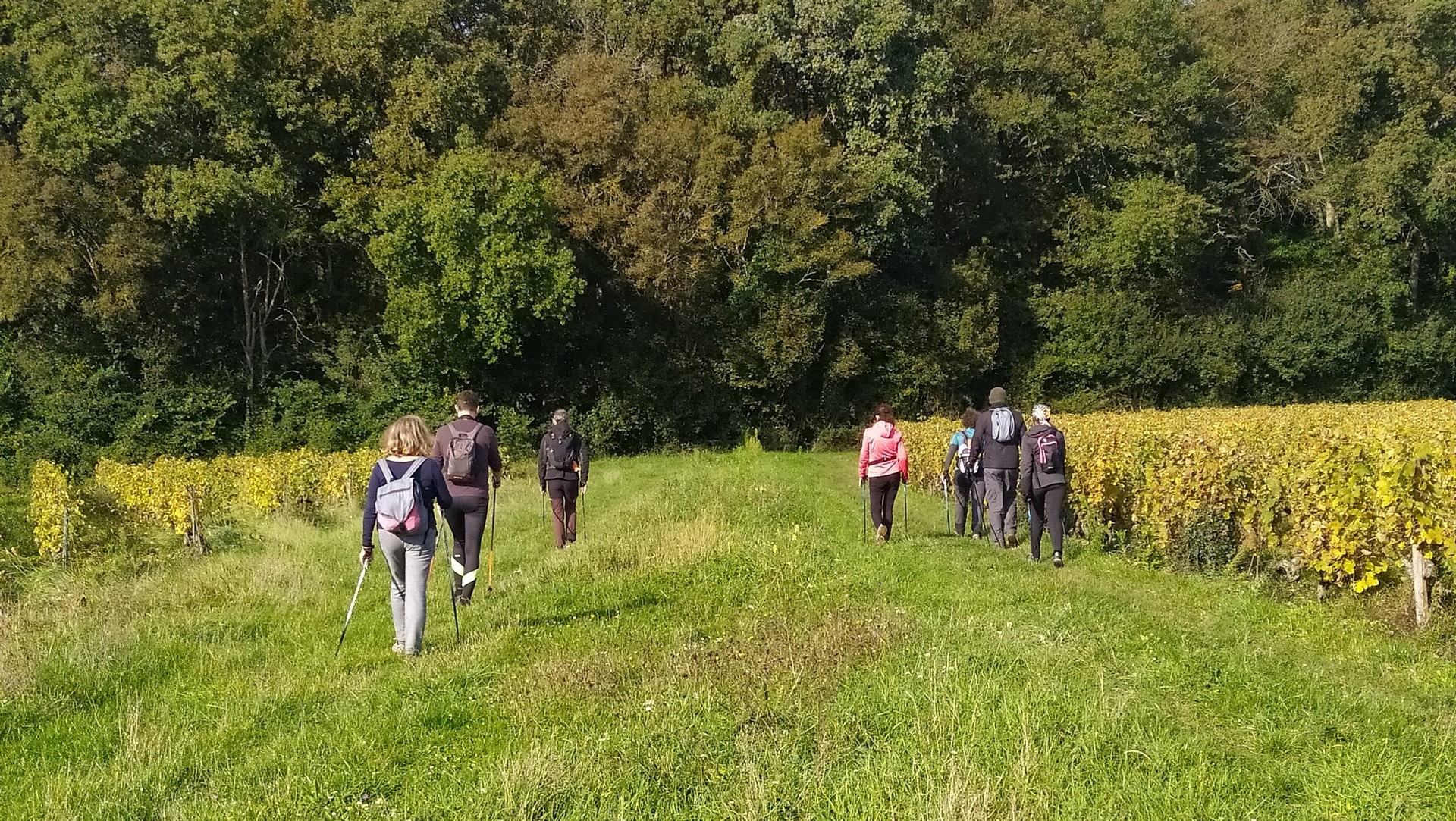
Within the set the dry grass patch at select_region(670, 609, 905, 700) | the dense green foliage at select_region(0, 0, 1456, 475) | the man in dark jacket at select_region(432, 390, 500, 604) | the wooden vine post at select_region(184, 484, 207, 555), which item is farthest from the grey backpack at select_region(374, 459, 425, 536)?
the dense green foliage at select_region(0, 0, 1456, 475)

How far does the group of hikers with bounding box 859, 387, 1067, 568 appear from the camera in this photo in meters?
9.92

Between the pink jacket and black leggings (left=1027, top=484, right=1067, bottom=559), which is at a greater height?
the pink jacket

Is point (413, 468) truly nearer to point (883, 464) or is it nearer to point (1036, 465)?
point (883, 464)

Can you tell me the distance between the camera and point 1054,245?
3638 centimetres

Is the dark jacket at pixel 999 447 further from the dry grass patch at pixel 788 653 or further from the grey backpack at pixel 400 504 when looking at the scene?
the grey backpack at pixel 400 504

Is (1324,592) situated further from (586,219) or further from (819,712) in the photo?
(586,219)

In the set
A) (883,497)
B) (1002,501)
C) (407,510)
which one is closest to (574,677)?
(407,510)

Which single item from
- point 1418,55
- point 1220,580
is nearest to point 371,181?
point 1220,580

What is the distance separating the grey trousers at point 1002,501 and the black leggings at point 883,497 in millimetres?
1126

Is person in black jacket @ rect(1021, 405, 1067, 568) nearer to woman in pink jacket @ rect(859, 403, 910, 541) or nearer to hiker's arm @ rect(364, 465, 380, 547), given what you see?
woman in pink jacket @ rect(859, 403, 910, 541)

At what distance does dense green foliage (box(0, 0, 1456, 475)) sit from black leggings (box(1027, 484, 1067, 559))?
57.9 feet

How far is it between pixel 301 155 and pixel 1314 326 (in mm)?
35162

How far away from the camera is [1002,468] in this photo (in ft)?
36.0

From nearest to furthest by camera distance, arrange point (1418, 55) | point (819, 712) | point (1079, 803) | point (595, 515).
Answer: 1. point (1079, 803)
2. point (819, 712)
3. point (595, 515)
4. point (1418, 55)
